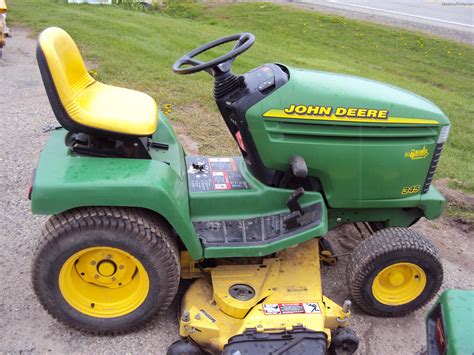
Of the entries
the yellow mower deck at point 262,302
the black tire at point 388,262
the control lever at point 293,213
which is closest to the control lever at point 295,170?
the control lever at point 293,213

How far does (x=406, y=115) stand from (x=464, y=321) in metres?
1.31

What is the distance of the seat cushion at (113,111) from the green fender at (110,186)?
0.18 meters

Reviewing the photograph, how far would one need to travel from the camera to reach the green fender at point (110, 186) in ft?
7.88

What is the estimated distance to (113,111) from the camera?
106 inches

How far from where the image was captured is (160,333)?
8.99 ft

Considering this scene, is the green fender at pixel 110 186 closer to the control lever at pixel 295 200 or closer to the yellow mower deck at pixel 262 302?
the yellow mower deck at pixel 262 302

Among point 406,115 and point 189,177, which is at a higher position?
point 406,115

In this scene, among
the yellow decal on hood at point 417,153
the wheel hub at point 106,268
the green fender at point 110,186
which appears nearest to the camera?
the green fender at point 110,186

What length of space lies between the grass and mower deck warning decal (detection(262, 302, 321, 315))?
245 cm

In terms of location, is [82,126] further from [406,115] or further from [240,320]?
[406,115]

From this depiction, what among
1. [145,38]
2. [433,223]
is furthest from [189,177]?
[145,38]

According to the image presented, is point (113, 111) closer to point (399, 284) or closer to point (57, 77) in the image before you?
point (57, 77)

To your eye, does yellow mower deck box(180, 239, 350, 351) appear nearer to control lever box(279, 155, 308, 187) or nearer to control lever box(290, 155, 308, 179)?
control lever box(279, 155, 308, 187)

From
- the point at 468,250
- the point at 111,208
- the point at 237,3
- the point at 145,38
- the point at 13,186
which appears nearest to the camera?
the point at 111,208
